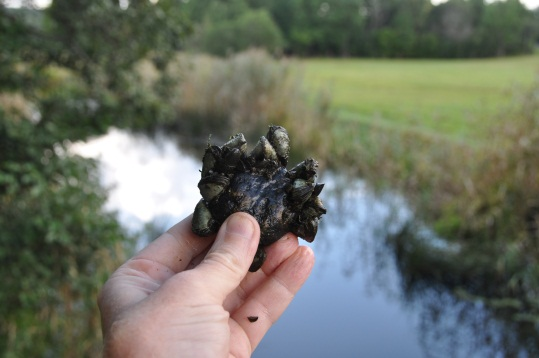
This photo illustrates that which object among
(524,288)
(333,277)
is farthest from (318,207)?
(333,277)

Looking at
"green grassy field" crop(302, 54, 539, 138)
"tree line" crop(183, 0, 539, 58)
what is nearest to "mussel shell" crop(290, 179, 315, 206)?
"green grassy field" crop(302, 54, 539, 138)

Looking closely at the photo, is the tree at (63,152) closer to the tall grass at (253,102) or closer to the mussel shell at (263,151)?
the mussel shell at (263,151)

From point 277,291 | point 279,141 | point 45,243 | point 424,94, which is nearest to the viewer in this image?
point 279,141

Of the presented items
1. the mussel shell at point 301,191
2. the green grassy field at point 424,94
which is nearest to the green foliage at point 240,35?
the green grassy field at point 424,94

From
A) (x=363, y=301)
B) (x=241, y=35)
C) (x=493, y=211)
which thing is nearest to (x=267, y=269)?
(x=363, y=301)

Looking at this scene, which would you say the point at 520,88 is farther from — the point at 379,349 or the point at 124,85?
the point at 124,85

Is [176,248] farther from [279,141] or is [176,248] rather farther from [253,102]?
[253,102]
